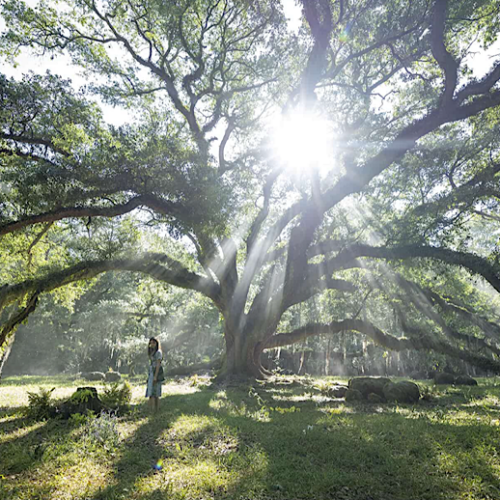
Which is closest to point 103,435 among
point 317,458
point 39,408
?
point 39,408

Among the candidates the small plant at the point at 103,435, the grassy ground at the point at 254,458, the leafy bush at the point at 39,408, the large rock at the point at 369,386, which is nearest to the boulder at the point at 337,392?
the large rock at the point at 369,386

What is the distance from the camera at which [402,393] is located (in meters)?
9.80

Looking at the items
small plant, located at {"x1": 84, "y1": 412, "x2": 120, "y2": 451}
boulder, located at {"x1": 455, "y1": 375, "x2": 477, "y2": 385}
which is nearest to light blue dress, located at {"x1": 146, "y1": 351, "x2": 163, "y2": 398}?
small plant, located at {"x1": 84, "y1": 412, "x2": 120, "y2": 451}

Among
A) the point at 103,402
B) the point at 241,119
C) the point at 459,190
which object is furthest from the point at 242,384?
the point at 241,119

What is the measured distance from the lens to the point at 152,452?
4.84m

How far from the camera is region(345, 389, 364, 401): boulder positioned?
1018 cm

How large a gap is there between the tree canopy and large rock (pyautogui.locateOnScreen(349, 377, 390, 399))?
4.14m

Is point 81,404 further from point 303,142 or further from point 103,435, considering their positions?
point 303,142

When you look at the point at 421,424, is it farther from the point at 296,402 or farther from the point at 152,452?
the point at 152,452

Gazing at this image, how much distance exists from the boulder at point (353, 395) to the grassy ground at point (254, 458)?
3.06 meters

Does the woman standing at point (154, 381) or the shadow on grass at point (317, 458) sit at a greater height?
the woman standing at point (154, 381)

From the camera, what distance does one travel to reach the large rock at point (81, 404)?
6.96 metres

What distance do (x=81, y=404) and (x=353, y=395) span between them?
799cm

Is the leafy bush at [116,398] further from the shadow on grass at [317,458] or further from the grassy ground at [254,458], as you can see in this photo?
the shadow on grass at [317,458]
